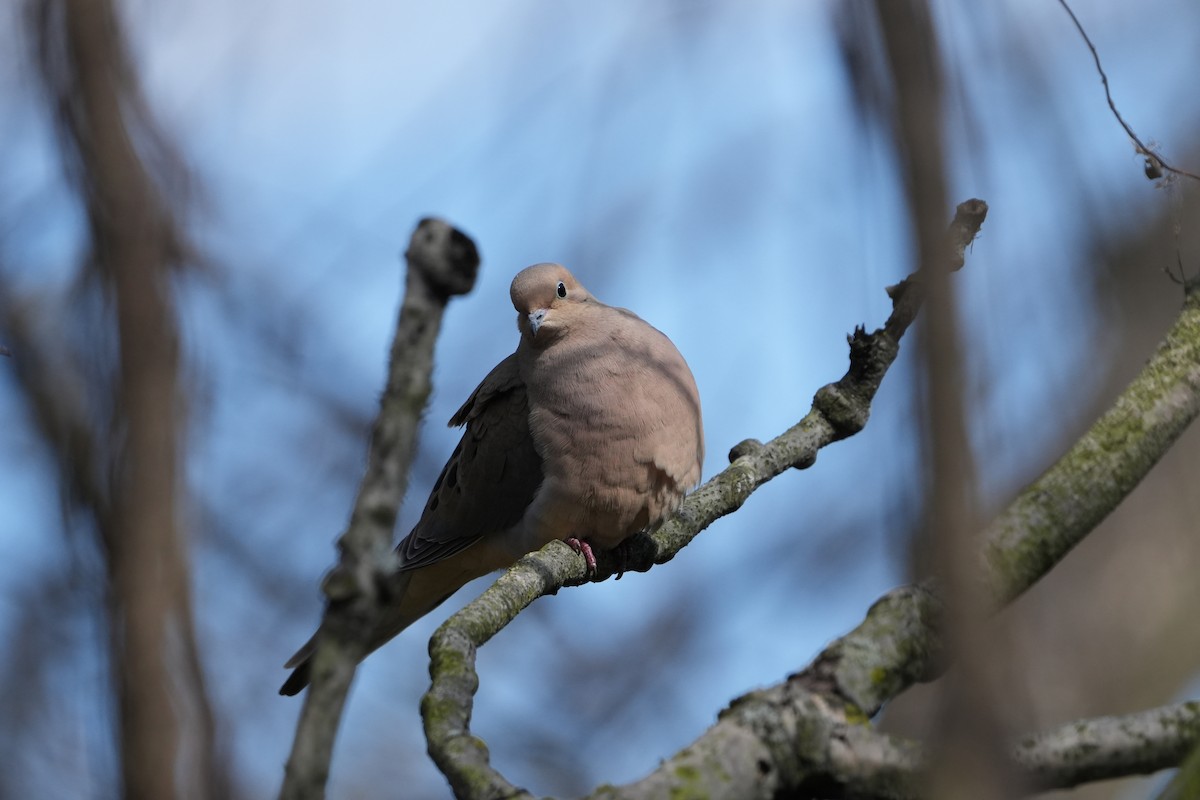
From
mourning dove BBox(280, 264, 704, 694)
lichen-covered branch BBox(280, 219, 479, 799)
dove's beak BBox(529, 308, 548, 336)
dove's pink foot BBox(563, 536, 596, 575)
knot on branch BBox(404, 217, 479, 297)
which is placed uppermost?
dove's beak BBox(529, 308, 548, 336)

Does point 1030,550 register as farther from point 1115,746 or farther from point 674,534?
point 674,534

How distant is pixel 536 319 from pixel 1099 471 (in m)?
2.69

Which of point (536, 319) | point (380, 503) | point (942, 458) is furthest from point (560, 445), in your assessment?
point (942, 458)

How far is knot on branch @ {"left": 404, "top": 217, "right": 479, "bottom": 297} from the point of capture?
1.28 meters

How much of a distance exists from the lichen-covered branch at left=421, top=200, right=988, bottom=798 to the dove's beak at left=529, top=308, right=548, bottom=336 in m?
0.92

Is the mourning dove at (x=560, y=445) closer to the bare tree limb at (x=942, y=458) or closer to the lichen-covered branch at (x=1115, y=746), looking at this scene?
the lichen-covered branch at (x=1115, y=746)

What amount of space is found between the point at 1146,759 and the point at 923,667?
1.21ft

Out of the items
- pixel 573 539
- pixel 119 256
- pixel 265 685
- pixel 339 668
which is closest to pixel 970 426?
pixel 339 668

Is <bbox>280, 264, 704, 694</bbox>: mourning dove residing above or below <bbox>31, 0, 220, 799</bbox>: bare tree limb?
above

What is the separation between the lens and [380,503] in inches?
52.6

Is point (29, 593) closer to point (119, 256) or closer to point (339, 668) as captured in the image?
point (119, 256)

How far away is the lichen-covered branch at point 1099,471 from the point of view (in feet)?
7.27

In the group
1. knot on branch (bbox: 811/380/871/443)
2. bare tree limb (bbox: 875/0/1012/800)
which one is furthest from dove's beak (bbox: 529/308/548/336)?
bare tree limb (bbox: 875/0/1012/800)

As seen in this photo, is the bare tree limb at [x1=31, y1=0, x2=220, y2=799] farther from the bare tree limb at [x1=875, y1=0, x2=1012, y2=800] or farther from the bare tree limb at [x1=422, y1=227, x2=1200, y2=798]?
the bare tree limb at [x1=875, y1=0, x2=1012, y2=800]
